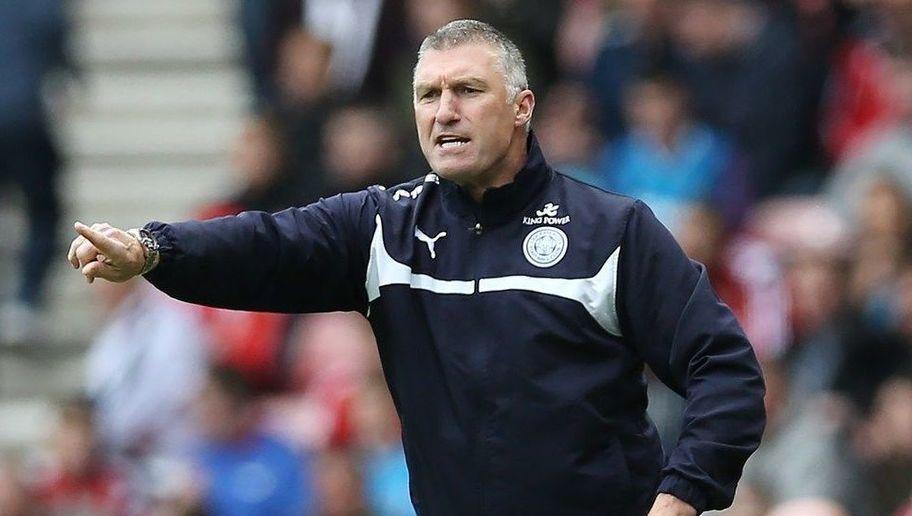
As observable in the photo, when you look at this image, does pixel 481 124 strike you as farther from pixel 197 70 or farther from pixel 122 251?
Result: pixel 197 70

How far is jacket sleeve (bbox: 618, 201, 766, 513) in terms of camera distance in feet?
15.5

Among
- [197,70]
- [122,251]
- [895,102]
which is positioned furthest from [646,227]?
[197,70]

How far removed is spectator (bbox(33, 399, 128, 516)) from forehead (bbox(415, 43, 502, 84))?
508cm

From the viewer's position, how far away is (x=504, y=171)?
202 inches

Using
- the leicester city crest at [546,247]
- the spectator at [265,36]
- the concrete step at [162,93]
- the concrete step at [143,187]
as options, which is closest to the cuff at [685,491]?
the leicester city crest at [546,247]

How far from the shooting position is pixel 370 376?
362 inches

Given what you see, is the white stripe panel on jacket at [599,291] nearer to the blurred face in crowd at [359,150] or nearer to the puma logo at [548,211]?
the puma logo at [548,211]

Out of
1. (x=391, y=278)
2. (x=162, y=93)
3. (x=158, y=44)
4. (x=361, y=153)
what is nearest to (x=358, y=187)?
(x=361, y=153)

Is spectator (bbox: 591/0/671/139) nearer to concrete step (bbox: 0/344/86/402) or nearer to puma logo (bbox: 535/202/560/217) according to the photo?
concrete step (bbox: 0/344/86/402)

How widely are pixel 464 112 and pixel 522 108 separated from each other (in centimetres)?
19

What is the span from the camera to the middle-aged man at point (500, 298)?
4.85 m

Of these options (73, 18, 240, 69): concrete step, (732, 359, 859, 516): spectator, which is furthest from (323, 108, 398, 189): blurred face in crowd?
(732, 359, 859, 516): spectator

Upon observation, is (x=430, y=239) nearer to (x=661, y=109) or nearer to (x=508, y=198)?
(x=508, y=198)

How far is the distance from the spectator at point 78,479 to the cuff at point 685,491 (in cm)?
537
